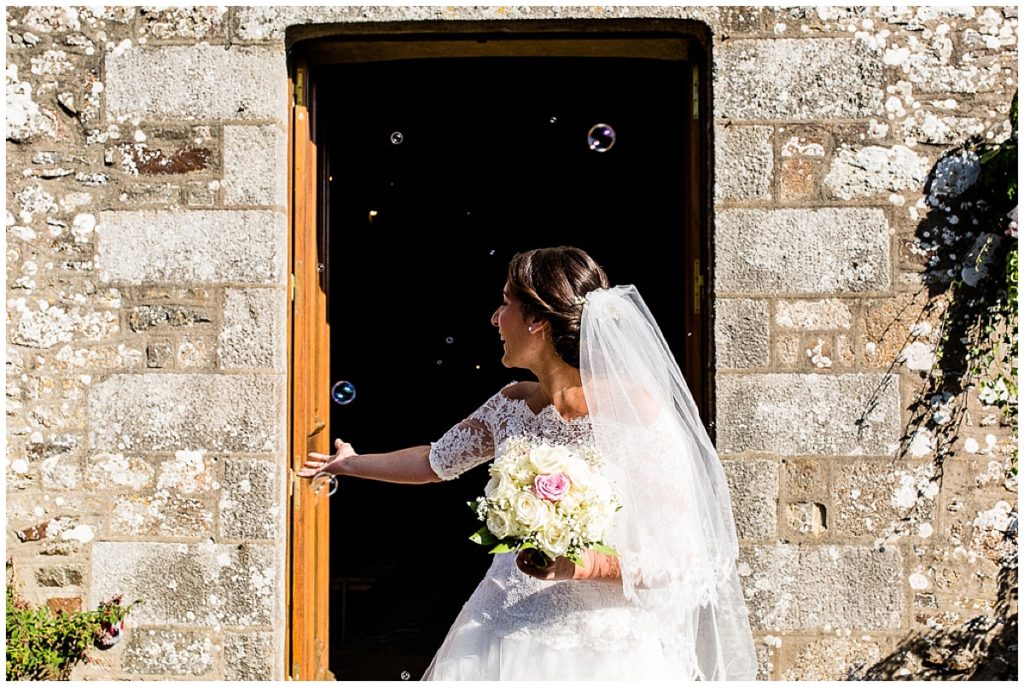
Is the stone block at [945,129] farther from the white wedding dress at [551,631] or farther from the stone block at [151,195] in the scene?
the stone block at [151,195]

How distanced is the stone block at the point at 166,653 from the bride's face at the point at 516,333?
6.35ft

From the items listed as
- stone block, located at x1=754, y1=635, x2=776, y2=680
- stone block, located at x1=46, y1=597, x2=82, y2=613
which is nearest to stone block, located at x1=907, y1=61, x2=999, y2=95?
stone block, located at x1=754, y1=635, x2=776, y2=680

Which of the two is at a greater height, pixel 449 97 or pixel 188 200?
pixel 449 97

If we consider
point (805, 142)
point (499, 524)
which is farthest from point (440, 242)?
point (499, 524)

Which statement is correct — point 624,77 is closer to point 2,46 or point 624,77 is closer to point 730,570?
point 2,46

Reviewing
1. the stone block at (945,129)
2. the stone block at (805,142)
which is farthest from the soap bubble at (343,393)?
the stone block at (945,129)

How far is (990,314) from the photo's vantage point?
3.52m

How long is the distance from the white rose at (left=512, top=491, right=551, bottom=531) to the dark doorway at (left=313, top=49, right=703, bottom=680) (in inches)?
85.2

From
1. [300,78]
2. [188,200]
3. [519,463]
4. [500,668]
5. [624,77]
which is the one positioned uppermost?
[624,77]

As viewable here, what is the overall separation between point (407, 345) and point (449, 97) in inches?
90.1

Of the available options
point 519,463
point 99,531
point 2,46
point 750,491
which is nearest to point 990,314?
point 750,491

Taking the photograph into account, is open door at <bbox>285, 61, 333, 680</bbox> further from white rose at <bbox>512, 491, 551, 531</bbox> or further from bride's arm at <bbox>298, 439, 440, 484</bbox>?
white rose at <bbox>512, 491, 551, 531</bbox>

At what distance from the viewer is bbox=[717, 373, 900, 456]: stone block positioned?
3533mm

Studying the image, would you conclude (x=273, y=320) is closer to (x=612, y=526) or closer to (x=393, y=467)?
(x=393, y=467)
